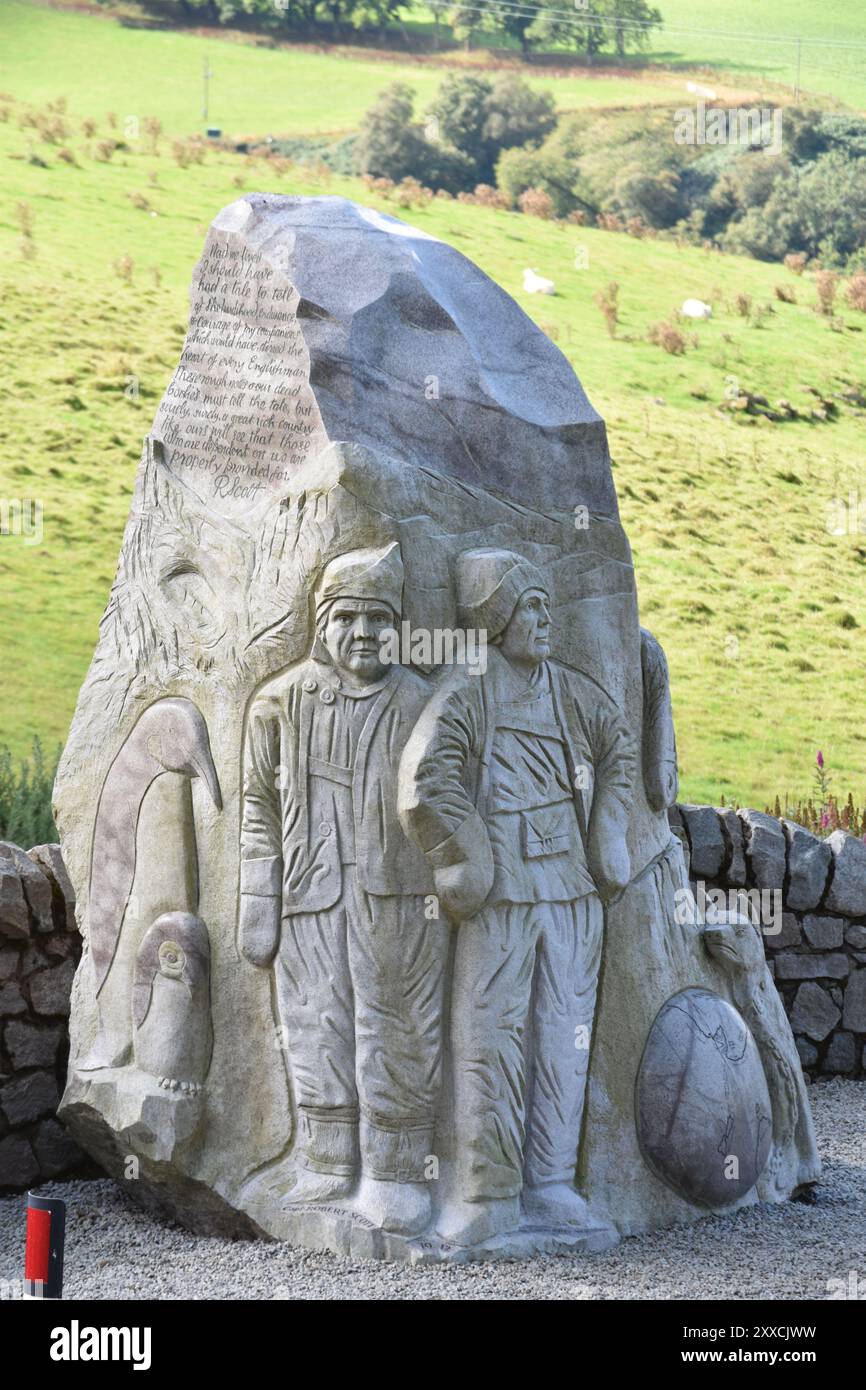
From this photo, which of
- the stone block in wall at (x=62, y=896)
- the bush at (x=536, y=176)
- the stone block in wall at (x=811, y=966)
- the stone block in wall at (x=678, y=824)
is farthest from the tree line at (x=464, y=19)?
the stone block in wall at (x=62, y=896)

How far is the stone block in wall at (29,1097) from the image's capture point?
21.0ft

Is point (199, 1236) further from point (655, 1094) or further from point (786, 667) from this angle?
point (786, 667)

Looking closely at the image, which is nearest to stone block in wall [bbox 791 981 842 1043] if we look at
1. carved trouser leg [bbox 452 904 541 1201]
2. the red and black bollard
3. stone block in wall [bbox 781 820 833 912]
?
stone block in wall [bbox 781 820 833 912]

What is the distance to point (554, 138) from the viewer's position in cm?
1705

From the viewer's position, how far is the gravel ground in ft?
16.9

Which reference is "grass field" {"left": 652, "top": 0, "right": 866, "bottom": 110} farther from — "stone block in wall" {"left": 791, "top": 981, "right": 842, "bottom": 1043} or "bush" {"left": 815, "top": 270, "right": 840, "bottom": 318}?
"stone block in wall" {"left": 791, "top": 981, "right": 842, "bottom": 1043}

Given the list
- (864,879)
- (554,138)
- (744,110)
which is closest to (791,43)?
(744,110)

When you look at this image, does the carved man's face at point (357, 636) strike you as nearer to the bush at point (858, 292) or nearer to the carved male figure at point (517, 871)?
the carved male figure at point (517, 871)

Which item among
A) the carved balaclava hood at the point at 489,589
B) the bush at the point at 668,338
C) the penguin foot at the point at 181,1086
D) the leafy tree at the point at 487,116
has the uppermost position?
the leafy tree at the point at 487,116

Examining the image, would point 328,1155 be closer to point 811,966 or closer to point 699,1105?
point 699,1105

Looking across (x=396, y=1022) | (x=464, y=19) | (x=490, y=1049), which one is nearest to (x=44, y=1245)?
(x=396, y=1022)

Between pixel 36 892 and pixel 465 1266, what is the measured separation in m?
2.22

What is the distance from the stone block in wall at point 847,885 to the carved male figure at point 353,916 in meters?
3.21

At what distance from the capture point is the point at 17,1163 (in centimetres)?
639
